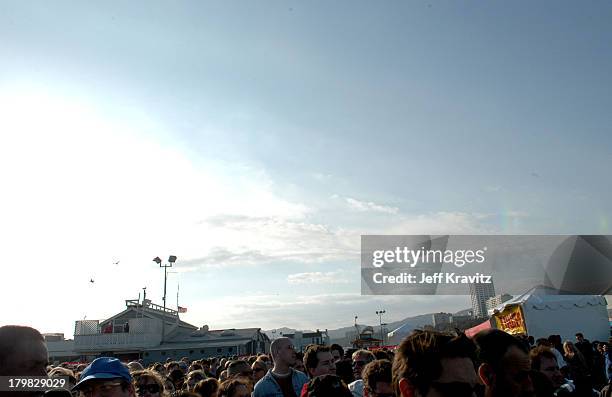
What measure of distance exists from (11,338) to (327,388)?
2215 mm

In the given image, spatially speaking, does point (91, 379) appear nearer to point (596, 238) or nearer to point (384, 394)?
point (384, 394)

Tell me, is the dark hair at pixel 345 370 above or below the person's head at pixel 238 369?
below

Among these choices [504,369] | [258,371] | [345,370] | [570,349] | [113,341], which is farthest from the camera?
[113,341]

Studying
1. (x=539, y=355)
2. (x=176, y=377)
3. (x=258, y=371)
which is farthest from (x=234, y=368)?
(x=539, y=355)

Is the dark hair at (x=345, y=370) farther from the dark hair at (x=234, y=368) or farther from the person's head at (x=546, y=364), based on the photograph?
the person's head at (x=546, y=364)

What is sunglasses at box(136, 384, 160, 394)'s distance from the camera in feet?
17.5

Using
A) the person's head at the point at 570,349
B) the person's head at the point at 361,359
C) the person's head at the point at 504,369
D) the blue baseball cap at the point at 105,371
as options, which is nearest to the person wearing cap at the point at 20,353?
the blue baseball cap at the point at 105,371

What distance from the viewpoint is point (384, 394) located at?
13.9 ft

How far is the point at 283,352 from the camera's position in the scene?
6160 mm

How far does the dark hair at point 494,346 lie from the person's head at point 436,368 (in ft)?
3.21

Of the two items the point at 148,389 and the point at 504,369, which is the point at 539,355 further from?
the point at 148,389

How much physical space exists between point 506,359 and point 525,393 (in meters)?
0.25

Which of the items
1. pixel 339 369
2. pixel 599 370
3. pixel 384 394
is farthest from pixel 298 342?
pixel 384 394

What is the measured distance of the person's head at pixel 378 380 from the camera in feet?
13.9
